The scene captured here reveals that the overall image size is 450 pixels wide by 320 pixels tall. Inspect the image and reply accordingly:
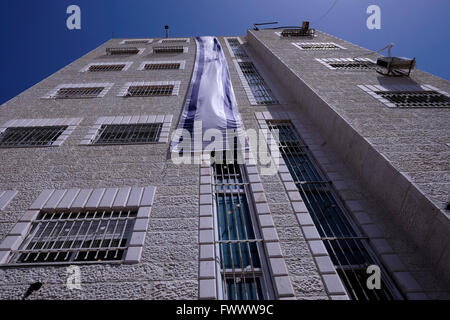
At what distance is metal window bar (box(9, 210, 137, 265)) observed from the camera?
140 inches

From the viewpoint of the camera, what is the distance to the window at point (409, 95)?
20.8 feet

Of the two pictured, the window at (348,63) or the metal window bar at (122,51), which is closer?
the window at (348,63)

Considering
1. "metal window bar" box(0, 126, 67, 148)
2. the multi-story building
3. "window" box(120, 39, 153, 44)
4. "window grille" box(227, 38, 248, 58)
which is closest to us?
the multi-story building

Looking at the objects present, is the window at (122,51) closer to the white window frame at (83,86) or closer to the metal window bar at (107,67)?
the metal window bar at (107,67)

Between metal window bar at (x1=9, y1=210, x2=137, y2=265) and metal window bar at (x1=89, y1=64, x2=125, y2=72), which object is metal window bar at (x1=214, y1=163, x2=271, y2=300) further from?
metal window bar at (x1=89, y1=64, x2=125, y2=72)

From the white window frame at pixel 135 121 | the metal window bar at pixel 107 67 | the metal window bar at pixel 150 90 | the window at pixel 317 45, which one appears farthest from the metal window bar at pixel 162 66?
the window at pixel 317 45

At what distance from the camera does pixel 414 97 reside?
6754 mm

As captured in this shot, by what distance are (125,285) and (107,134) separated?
4712 millimetres

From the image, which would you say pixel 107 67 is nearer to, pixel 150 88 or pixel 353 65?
pixel 150 88

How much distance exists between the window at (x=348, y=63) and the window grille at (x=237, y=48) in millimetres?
5703

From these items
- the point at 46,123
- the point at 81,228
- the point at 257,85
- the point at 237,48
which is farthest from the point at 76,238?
the point at 237,48

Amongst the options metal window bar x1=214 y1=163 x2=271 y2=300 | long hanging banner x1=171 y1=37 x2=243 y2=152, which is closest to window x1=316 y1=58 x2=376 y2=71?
long hanging banner x1=171 y1=37 x2=243 y2=152
